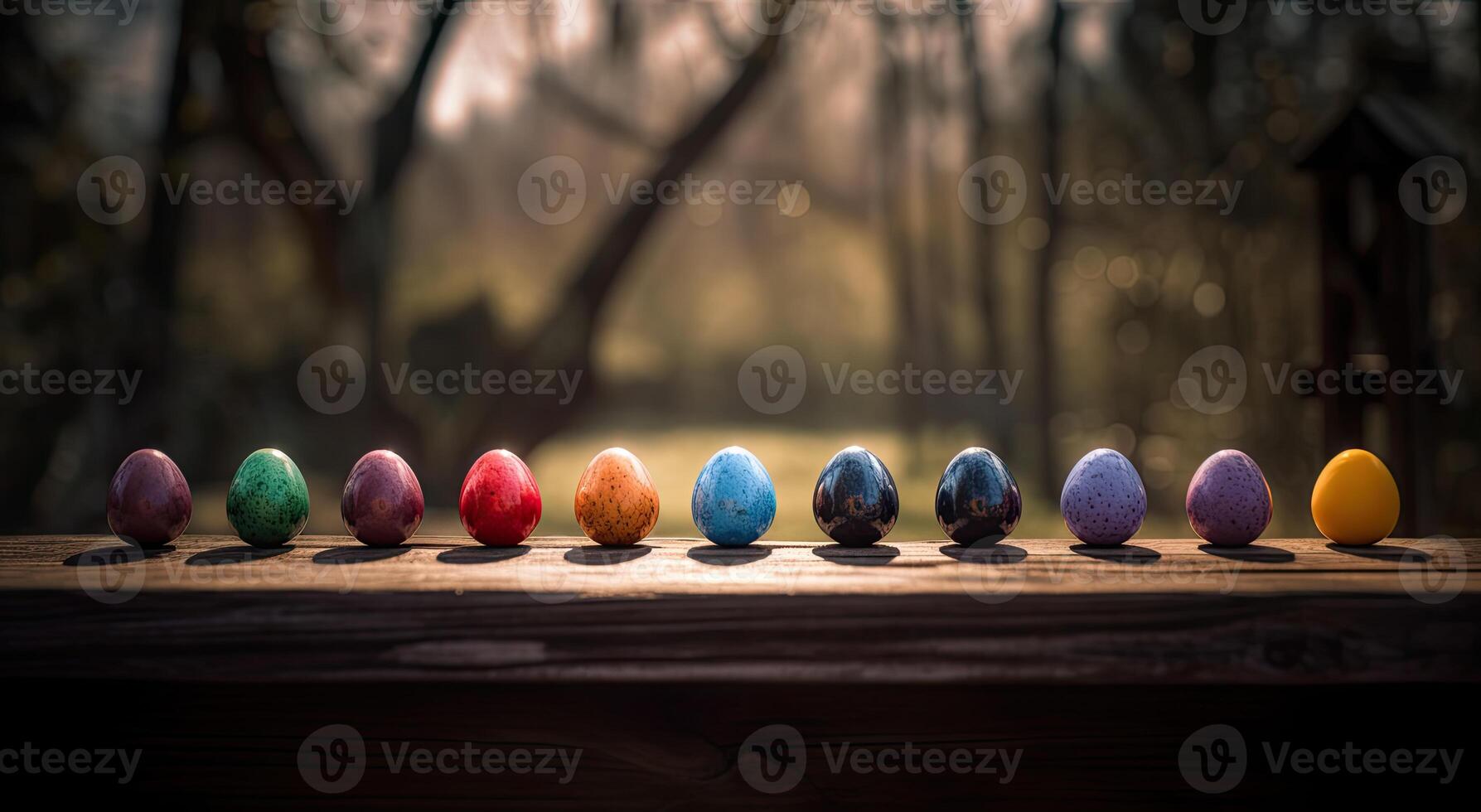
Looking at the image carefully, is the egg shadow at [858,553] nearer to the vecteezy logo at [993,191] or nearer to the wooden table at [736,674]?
the wooden table at [736,674]

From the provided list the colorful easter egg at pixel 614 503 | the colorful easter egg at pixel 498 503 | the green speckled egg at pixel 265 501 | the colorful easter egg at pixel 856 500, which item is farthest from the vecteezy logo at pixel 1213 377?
the green speckled egg at pixel 265 501

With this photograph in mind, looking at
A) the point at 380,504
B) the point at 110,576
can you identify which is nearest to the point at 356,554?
the point at 380,504

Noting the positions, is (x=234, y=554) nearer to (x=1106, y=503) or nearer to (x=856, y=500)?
(x=856, y=500)

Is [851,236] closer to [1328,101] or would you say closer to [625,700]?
[1328,101]

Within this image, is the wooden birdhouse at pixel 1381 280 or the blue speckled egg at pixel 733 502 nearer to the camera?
the blue speckled egg at pixel 733 502

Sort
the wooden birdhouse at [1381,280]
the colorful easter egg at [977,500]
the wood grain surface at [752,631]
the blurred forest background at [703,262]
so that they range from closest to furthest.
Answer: the wood grain surface at [752,631]
the colorful easter egg at [977,500]
the wooden birdhouse at [1381,280]
the blurred forest background at [703,262]

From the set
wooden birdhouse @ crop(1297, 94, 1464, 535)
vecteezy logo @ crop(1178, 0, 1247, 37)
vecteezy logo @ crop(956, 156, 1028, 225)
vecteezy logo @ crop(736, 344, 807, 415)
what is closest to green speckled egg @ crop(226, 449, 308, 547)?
wooden birdhouse @ crop(1297, 94, 1464, 535)

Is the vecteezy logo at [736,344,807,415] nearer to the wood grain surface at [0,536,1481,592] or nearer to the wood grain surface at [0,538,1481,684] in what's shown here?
the wood grain surface at [0,536,1481,592]
